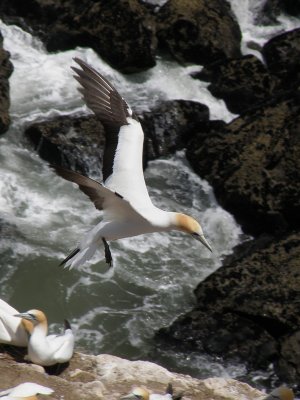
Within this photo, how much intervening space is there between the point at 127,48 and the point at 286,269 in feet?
18.0

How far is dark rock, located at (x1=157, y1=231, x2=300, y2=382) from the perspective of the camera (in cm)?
877

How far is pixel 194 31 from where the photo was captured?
1440cm

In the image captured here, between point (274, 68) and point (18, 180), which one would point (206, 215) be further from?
point (274, 68)

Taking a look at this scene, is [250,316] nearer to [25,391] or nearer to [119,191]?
[119,191]

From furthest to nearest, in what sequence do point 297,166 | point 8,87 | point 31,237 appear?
point 8,87 → point 297,166 → point 31,237

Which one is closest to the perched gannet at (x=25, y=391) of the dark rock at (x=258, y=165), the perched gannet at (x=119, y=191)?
the perched gannet at (x=119, y=191)

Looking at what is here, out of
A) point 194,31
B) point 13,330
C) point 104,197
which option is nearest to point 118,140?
point 104,197

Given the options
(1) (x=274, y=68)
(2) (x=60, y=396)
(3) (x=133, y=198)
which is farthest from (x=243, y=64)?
(2) (x=60, y=396)

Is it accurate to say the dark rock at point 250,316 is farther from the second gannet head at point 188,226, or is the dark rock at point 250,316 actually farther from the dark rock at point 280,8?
the dark rock at point 280,8

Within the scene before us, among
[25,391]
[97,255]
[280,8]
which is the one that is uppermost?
[25,391]

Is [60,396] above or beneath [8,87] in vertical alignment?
above

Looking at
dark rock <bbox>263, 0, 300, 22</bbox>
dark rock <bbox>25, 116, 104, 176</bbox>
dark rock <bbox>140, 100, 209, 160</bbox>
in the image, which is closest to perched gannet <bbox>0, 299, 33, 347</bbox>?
dark rock <bbox>25, 116, 104, 176</bbox>

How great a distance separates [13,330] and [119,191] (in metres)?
1.58

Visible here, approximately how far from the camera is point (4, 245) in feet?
32.6
